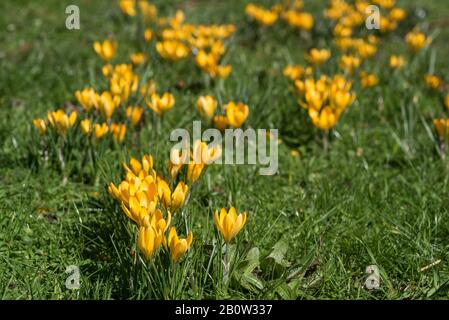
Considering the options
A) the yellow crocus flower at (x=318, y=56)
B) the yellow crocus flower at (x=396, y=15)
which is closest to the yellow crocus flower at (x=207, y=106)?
the yellow crocus flower at (x=318, y=56)

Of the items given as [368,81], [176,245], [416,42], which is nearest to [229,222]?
[176,245]

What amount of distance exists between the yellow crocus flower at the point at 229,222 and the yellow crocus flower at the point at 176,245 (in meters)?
0.14

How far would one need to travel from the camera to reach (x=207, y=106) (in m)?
3.65

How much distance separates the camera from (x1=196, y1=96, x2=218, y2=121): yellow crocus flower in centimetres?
364

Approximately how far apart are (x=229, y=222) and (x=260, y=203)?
776mm

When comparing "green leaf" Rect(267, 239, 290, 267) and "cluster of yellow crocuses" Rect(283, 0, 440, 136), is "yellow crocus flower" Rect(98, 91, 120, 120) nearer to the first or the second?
"cluster of yellow crocuses" Rect(283, 0, 440, 136)

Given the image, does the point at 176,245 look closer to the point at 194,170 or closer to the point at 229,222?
the point at 229,222

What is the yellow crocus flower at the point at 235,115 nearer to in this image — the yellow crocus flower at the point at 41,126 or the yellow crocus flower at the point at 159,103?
the yellow crocus flower at the point at 159,103

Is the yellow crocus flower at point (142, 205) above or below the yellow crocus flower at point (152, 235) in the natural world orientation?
above

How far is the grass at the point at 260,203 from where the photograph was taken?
7.84 ft

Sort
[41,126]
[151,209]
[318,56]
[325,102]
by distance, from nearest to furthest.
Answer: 1. [151,209]
2. [41,126]
3. [325,102]
4. [318,56]

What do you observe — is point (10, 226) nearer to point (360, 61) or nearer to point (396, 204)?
point (396, 204)

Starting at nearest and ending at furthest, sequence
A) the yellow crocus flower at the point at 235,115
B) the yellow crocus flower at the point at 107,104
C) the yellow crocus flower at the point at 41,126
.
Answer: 1. the yellow crocus flower at the point at 41,126
2. the yellow crocus flower at the point at 107,104
3. the yellow crocus flower at the point at 235,115

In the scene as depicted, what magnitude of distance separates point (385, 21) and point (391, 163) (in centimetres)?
270
